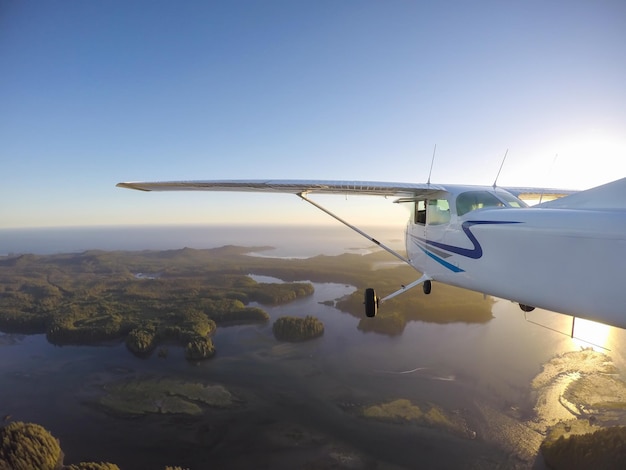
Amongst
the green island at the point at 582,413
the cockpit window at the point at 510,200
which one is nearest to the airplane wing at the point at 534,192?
the cockpit window at the point at 510,200

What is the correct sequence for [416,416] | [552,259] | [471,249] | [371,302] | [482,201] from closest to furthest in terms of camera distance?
1. [552,259]
2. [471,249]
3. [482,201]
4. [371,302]
5. [416,416]

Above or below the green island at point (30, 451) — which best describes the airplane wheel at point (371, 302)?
above

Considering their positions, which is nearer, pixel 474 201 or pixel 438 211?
pixel 474 201

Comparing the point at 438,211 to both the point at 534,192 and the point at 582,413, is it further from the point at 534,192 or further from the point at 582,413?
the point at 582,413

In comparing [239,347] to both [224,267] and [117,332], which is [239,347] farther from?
[224,267]

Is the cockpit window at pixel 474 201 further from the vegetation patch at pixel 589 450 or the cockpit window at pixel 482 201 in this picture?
the vegetation patch at pixel 589 450

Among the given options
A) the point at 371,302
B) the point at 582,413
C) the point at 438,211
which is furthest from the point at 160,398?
the point at 582,413

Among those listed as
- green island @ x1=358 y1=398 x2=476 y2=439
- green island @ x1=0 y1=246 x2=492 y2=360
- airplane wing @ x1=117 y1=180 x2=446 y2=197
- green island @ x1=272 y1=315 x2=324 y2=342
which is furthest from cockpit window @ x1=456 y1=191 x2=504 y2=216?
green island @ x1=272 y1=315 x2=324 y2=342

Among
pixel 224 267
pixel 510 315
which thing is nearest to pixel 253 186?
pixel 510 315
